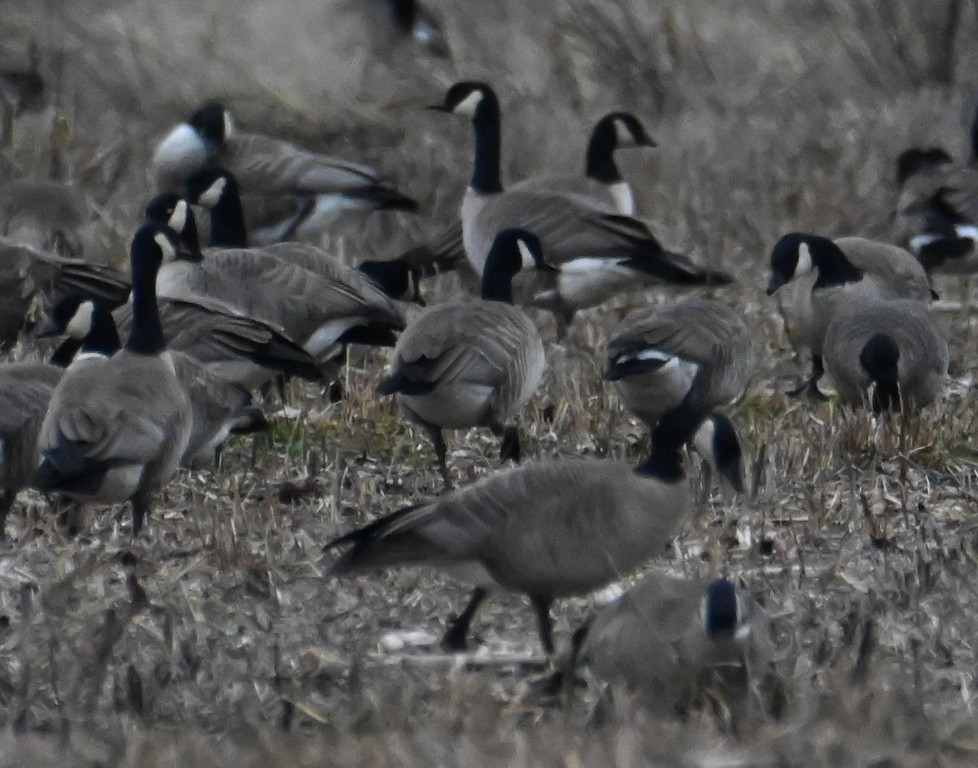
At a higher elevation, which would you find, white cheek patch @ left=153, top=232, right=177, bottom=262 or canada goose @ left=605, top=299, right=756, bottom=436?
white cheek patch @ left=153, top=232, right=177, bottom=262

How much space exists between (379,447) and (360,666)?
3491 mm

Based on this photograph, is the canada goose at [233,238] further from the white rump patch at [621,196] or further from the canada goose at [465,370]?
the white rump patch at [621,196]

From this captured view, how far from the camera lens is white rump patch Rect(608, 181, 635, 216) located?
13977 millimetres

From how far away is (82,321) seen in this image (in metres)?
8.86

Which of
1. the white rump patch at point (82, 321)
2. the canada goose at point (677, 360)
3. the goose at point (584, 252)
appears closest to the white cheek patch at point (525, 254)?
the goose at point (584, 252)

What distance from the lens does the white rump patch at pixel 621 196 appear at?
14.0 m

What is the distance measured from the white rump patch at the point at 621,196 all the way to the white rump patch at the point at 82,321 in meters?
5.60

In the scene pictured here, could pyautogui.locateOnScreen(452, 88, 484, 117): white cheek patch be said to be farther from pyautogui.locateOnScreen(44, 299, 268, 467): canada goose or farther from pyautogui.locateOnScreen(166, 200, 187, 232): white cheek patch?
pyautogui.locateOnScreen(44, 299, 268, 467): canada goose

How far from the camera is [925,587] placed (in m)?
6.70

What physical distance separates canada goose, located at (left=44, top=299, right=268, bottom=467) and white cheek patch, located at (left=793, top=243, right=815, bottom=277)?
11.7ft

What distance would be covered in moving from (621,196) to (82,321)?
5.97 m

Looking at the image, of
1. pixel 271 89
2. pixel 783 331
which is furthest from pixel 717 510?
pixel 271 89

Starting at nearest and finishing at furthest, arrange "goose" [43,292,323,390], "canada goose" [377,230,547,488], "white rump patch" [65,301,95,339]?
"canada goose" [377,230,547,488] < "white rump patch" [65,301,95,339] < "goose" [43,292,323,390]

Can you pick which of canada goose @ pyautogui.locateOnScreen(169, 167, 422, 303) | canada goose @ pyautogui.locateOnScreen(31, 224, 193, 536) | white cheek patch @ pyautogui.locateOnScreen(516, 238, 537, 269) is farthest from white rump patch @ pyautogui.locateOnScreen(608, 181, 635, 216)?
canada goose @ pyautogui.locateOnScreen(31, 224, 193, 536)
